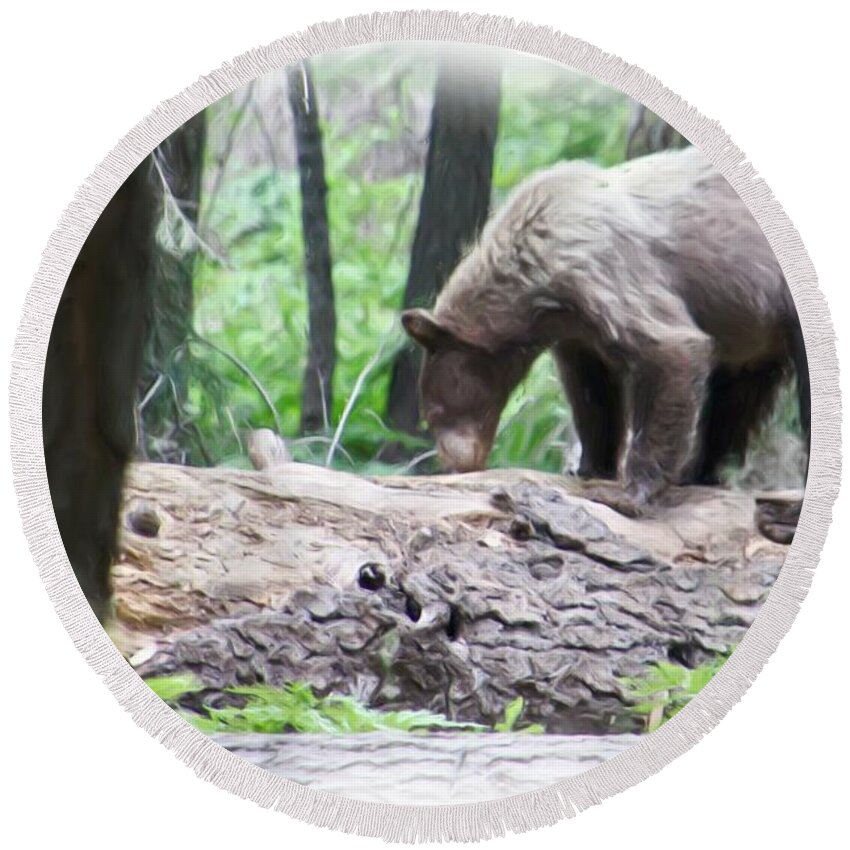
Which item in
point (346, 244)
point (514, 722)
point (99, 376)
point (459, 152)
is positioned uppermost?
point (459, 152)

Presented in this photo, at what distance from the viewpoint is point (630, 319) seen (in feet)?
8.89

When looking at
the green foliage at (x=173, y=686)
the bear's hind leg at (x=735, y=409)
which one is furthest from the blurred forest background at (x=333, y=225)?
the green foliage at (x=173, y=686)

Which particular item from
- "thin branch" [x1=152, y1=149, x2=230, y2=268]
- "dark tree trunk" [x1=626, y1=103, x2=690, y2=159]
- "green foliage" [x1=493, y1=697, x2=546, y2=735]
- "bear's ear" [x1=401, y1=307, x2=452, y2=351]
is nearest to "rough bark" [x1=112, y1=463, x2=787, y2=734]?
"green foliage" [x1=493, y1=697, x2=546, y2=735]

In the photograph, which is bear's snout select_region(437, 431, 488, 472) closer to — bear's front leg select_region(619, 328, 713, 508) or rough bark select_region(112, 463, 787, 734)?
rough bark select_region(112, 463, 787, 734)

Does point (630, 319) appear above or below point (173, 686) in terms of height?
above

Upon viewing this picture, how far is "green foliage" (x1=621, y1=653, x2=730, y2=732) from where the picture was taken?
2.74 m

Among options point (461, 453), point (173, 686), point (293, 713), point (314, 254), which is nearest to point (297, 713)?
point (293, 713)

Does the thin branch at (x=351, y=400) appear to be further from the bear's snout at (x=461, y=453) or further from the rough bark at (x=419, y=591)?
the bear's snout at (x=461, y=453)

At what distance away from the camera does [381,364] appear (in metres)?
2.73

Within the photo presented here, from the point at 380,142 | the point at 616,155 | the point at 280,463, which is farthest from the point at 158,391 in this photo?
the point at 616,155

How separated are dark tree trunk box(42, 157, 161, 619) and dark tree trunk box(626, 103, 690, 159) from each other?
0.79 m

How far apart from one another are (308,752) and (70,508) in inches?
22.4

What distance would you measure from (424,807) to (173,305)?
934mm

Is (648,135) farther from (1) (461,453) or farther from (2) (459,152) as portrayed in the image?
(1) (461,453)
